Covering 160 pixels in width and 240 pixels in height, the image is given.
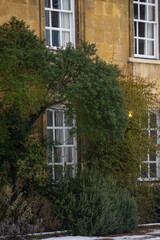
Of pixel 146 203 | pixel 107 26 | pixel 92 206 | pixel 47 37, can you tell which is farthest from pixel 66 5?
pixel 92 206

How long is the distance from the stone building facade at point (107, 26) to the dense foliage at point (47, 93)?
62.2 inches

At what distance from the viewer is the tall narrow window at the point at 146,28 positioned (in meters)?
15.5

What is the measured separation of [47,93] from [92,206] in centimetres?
252

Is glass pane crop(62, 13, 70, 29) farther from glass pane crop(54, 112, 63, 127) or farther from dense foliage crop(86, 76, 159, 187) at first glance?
glass pane crop(54, 112, 63, 127)

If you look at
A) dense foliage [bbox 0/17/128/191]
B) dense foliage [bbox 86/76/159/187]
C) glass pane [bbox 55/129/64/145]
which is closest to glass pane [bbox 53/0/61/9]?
dense foliage [bbox 0/17/128/191]

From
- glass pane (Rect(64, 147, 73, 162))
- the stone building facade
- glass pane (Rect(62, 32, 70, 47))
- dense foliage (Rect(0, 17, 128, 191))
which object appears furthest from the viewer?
glass pane (Rect(62, 32, 70, 47))

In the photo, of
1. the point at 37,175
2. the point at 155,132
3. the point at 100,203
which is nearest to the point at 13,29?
the point at 37,175

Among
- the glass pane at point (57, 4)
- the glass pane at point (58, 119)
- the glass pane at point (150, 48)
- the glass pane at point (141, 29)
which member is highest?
the glass pane at point (57, 4)

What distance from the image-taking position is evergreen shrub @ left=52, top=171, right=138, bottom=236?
1069 cm

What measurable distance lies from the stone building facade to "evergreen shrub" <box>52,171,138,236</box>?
2306 mm

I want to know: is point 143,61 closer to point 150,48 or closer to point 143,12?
point 150,48

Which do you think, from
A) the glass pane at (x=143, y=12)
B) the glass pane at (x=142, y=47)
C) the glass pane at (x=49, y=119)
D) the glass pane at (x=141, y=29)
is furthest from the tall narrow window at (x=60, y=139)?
the glass pane at (x=143, y=12)

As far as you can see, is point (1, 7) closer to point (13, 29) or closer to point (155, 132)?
point (13, 29)

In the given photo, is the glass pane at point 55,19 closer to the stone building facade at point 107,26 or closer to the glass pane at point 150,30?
the stone building facade at point 107,26
